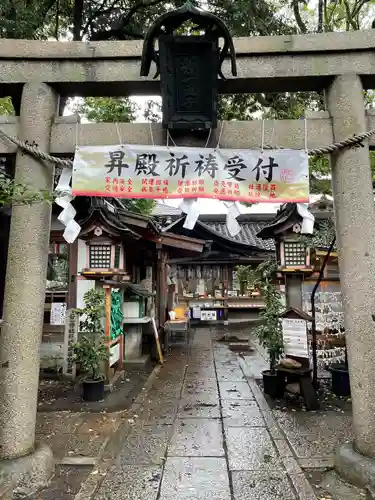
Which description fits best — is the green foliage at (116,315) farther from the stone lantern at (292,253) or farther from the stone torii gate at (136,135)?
the stone torii gate at (136,135)

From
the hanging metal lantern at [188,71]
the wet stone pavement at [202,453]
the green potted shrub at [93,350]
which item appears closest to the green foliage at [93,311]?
the green potted shrub at [93,350]

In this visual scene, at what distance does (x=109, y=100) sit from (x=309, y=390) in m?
11.9

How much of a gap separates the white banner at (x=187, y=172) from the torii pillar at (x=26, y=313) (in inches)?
23.9

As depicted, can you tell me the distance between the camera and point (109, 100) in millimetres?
13641

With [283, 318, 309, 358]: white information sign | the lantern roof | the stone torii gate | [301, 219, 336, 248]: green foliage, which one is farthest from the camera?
[301, 219, 336, 248]: green foliage

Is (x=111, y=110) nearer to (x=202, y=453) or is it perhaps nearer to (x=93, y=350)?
(x=93, y=350)

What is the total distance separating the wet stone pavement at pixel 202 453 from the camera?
12.9 ft

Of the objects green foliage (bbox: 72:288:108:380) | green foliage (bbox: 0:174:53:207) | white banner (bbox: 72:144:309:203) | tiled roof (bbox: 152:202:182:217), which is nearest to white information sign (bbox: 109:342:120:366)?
green foliage (bbox: 72:288:108:380)

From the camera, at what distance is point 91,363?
7465 millimetres

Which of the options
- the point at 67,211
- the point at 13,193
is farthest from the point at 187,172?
the point at 13,193

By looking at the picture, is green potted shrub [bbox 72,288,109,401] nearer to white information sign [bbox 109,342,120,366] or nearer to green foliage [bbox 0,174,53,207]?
white information sign [bbox 109,342,120,366]

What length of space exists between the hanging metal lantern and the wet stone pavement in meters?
4.02

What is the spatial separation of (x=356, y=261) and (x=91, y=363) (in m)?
5.57

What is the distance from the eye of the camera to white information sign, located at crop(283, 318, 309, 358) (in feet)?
23.2
